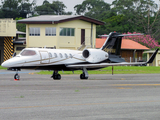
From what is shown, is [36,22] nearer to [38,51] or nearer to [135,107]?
[38,51]

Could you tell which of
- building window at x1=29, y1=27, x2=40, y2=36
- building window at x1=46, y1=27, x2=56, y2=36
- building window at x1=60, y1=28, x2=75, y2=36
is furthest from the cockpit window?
building window at x1=29, y1=27, x2=40, y2=36

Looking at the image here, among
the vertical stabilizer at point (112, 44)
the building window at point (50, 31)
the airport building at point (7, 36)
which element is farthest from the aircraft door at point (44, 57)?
the building window at point (50, 31)

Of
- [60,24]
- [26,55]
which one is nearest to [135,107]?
[26,55]

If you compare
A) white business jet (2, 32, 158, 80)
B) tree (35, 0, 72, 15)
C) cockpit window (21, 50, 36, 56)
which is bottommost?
white business jet (2, 32, 158, 80)

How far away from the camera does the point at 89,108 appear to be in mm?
10125

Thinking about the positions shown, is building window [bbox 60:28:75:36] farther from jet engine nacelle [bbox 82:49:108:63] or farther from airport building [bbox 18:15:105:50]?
jet engine nacelle [bbox 82:49:108:63]

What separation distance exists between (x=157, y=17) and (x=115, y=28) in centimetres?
1371

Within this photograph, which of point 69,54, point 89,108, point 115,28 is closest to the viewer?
point 89,108

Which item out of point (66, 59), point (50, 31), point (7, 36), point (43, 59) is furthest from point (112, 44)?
point (7, 36)

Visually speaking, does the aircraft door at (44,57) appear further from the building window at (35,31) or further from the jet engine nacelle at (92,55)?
the building window at (35,31)

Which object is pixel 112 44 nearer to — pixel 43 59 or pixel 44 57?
pixel 44 57

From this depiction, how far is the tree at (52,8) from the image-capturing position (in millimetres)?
118188

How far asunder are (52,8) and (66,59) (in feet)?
333

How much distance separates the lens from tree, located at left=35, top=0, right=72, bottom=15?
11819cm
